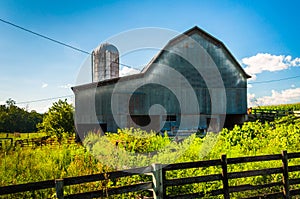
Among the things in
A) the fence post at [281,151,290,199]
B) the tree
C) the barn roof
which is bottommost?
the fence post at [281,151,290,199]

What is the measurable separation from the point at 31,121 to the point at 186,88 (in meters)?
43.3

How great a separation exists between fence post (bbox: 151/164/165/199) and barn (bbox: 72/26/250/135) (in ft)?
53.5

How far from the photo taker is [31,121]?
59.3m

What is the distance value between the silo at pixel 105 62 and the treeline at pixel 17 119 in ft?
115

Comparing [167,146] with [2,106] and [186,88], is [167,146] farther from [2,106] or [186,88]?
[2,106]

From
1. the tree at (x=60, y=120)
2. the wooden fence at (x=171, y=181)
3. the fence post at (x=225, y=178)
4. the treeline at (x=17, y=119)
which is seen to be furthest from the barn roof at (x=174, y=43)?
the treeline at (x=17, y=119)

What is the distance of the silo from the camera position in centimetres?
2667

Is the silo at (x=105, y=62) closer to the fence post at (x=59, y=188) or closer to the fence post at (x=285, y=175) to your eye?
the fence post at (x=285, y=175)

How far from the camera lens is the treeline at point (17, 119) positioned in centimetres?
5553

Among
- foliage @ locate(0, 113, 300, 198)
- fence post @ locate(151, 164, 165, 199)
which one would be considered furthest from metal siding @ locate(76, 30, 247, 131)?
fence post @ locate(151, 164, 165, 199)

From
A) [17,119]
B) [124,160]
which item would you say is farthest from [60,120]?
[17,119]

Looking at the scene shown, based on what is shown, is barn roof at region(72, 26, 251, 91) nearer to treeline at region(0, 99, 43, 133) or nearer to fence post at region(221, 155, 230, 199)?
fence post at region(221, 155, 230, 199)

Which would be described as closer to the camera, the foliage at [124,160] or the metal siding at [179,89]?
the foliage at [124,160]

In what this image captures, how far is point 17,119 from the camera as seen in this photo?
57.5 metres
